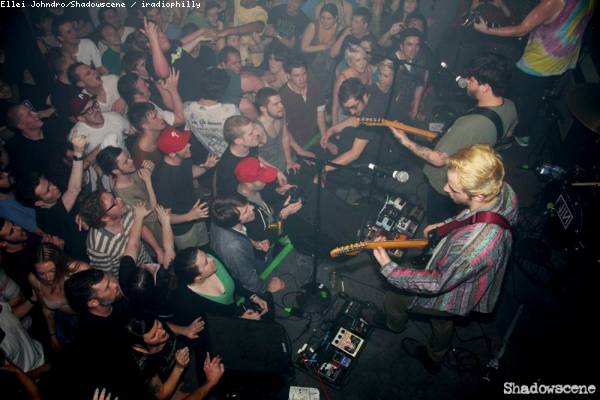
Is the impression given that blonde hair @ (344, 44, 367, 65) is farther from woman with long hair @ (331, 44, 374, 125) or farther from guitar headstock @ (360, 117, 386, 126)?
guitar headstock @ (360, 117, 386, 126)

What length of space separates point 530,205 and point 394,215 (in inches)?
90.9

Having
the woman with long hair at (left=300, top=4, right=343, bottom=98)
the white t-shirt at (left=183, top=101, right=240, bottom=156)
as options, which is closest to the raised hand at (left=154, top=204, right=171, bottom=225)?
the white t-shirt at (left=183, top=101, right=240, bottom=156)

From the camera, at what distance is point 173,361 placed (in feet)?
9.04

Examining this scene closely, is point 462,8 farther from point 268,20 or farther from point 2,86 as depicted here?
point 2,86

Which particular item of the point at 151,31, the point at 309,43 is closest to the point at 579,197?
the point at 309,43

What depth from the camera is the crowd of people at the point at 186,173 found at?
239cm

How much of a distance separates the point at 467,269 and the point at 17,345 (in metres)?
3.21

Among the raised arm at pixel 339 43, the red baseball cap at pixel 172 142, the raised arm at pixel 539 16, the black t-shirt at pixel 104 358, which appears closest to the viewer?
the black t-shirt at pixel 104 358

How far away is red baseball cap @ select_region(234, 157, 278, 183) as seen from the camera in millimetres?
3348

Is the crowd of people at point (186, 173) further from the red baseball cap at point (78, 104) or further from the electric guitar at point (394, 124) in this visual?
the electric guitar at point (394, 124)

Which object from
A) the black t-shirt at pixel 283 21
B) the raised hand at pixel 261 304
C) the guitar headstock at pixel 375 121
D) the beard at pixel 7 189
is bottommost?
the raised hand at pixel 261 304

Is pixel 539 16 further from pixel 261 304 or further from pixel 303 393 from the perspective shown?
pixel 303 393

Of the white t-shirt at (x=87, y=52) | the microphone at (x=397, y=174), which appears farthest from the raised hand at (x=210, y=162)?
the white t-shirt at (x=87, y=52)

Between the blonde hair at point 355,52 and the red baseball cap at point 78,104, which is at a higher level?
the blonde hair at point 355,52
